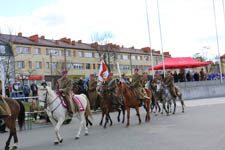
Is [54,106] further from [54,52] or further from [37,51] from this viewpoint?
[54,52]

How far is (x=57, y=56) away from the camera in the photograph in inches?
2389

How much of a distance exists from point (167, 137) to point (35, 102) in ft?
28.2

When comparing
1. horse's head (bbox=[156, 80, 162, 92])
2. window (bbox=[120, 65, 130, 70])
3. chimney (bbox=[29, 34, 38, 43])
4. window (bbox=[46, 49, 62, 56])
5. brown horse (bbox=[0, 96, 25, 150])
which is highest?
chimney (bbox=[29, 34, 38, 43])

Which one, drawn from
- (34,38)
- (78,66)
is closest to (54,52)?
(34,38)

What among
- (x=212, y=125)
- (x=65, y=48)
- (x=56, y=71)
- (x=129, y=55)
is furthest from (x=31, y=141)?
(x=129, y=55)

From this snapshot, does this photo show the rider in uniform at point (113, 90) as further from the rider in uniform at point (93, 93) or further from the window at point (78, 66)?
the window at point (78, 66)

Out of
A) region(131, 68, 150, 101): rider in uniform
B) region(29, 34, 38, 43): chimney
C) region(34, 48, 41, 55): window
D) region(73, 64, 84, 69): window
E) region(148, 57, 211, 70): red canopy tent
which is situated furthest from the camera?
region(73, 64, 84, 69): window

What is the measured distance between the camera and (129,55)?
3078 inches

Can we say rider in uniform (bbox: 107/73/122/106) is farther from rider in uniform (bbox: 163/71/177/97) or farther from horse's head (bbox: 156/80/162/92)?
rider in uniform (bbox: 163/71/177/97)

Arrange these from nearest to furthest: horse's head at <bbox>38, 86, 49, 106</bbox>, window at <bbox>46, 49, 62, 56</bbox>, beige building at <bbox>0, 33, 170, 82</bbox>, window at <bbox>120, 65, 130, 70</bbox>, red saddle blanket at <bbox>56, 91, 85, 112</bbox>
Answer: horse's head at <bbox>38, 86, 49, 106</bbox> < red saddle blanket at <bbox>56, 91, 85, 112</bbox> < beige building at <bbox>0, 33, 170, 82</bbox> < window at <bbox>46, 49, 62, 56</bbox> < window at <bbox>120, 65, 130, 70</bbox>

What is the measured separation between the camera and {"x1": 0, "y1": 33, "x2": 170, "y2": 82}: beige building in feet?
174

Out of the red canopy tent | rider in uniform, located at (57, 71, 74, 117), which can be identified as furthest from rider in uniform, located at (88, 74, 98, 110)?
the red canopy tent

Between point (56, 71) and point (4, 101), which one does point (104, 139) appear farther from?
point (56, 71)

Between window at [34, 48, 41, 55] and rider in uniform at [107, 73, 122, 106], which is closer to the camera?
rider in uniform at [107, 73, 122, 106]
